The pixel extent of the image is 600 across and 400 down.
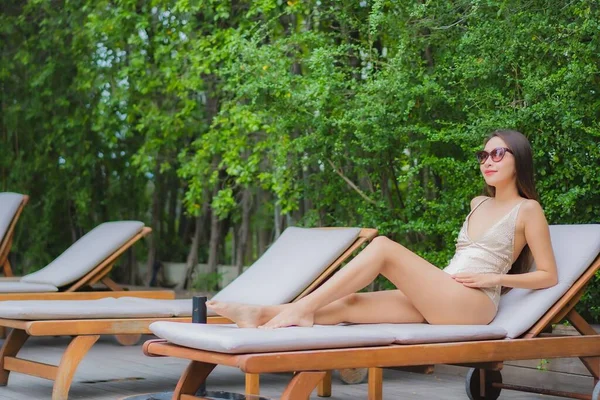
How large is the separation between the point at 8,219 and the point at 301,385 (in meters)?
5.08

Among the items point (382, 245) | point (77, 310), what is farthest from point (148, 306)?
point (382, 245)

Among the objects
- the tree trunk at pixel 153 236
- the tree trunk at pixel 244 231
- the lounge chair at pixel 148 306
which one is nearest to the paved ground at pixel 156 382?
the lounge chair at pixel 148 306

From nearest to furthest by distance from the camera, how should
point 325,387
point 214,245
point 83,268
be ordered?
point 325,387 < point 83,268 < point 214,245

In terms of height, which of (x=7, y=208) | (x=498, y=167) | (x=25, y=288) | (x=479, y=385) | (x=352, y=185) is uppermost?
(x=498, y=167)

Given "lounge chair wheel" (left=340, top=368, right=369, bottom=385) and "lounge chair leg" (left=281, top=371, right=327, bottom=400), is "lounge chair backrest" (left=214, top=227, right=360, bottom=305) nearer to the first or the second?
"lounge chair wheel" (left=340, top=368, right=369, bottom=385)

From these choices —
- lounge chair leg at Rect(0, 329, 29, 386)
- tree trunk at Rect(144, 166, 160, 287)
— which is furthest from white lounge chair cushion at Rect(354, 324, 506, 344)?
tree trunk at Rect(144, 166, 160, 287)

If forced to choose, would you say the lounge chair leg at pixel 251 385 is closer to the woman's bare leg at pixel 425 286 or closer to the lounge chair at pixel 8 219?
the woman's bare leg at pixel 425 286

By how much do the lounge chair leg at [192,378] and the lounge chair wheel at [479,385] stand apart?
1.50 metres

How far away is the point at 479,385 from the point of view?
5051 millimetres

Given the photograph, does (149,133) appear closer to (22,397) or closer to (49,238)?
(49,238)

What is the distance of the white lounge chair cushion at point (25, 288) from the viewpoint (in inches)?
265

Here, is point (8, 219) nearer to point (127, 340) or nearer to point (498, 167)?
point (127, 340)

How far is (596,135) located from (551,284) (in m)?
1.27

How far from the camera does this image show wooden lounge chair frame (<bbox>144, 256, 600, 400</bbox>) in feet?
12.0
